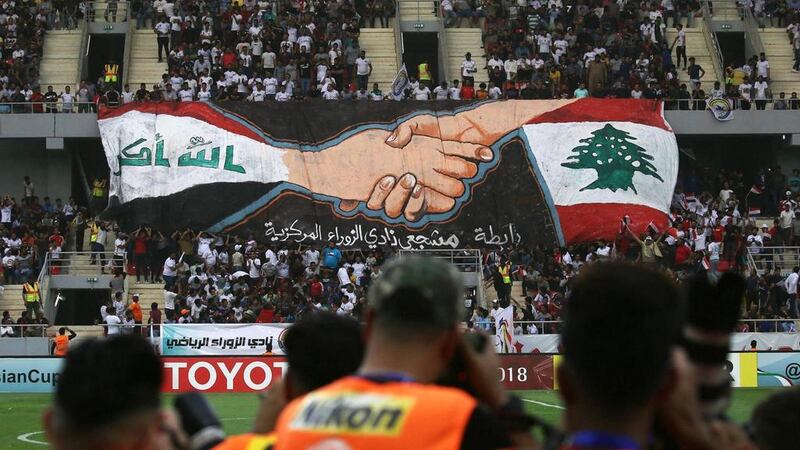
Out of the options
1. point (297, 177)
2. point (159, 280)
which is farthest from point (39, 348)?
point (297, 177)

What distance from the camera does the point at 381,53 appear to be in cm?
4634

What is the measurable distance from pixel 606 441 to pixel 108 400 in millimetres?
1229

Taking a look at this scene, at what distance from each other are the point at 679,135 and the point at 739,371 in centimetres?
1770

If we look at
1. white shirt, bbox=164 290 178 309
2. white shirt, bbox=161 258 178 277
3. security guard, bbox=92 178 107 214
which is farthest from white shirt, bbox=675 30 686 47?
white shirt, bbox=164 290 178 309

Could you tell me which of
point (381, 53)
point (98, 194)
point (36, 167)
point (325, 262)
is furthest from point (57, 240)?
point (381, 53)

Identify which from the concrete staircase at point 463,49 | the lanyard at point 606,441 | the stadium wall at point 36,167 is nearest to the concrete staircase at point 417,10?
the concrete staircase at point 463,49

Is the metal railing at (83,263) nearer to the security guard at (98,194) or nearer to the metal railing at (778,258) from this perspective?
the security guard at (98,194)

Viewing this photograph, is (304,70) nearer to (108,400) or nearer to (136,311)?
(136,311)

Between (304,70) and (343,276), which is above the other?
(304,70)

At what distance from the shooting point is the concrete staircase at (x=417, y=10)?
48.2 metres

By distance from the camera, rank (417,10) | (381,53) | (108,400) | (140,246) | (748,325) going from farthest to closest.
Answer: (417,10) → (381,53) → (140,246) → (748,325) → (108,400)

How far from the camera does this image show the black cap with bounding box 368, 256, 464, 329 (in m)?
3.69

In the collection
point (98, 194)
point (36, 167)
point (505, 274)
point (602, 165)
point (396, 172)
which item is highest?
point (36, 167)

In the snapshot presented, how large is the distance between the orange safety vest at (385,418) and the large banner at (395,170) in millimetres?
35288
